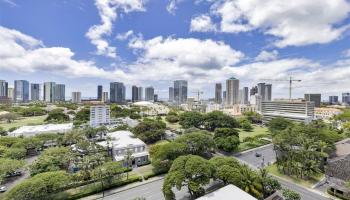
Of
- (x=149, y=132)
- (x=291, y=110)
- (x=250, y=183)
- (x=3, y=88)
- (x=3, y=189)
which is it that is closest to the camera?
(x=250, y=183)

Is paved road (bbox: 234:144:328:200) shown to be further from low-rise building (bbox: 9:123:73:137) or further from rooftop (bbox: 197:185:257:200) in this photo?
low-rise building (bbox: 9:123:73:137)

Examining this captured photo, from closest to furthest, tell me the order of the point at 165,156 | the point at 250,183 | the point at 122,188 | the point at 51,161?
the point at 250,183, the point at 122,188, the point at 51,161, the point at 165,156

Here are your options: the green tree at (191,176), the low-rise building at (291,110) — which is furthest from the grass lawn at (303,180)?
the low-rise building at (291,110)

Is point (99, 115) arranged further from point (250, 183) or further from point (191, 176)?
point (250, 183)

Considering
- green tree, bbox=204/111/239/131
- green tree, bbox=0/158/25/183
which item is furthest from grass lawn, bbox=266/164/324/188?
green tree, bbox=0/158/25/183

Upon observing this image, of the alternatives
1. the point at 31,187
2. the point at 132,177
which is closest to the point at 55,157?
the point at 31,187

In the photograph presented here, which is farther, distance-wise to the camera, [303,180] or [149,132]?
[149,132]

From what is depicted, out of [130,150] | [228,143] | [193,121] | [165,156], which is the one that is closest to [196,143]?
[165,156]
